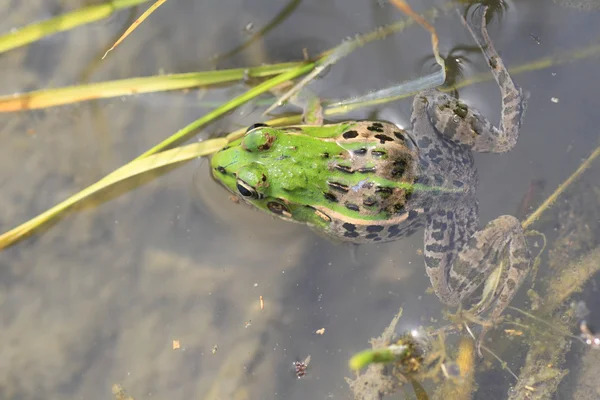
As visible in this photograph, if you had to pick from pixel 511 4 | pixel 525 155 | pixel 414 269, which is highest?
pixel 511 4

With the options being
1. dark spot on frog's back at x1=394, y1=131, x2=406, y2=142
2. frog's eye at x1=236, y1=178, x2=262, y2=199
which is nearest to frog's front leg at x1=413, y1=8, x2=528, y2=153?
dark spot on frog's back at x1=394, y1=131, x2=406, y2=142

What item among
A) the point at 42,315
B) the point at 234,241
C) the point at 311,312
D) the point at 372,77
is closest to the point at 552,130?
the point at 372,77

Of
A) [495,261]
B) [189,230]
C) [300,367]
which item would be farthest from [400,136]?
[300,367]

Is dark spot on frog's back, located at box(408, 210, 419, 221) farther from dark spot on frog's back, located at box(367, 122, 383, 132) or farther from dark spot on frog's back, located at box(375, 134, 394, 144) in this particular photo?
dark spot on frog's back, located at box(367, 122, 383, 132)

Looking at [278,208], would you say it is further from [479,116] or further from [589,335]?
[589,335]

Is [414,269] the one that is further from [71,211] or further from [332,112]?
[71,211]

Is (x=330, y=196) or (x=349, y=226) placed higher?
(x=330, y=196)

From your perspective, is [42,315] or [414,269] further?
[414,269]
